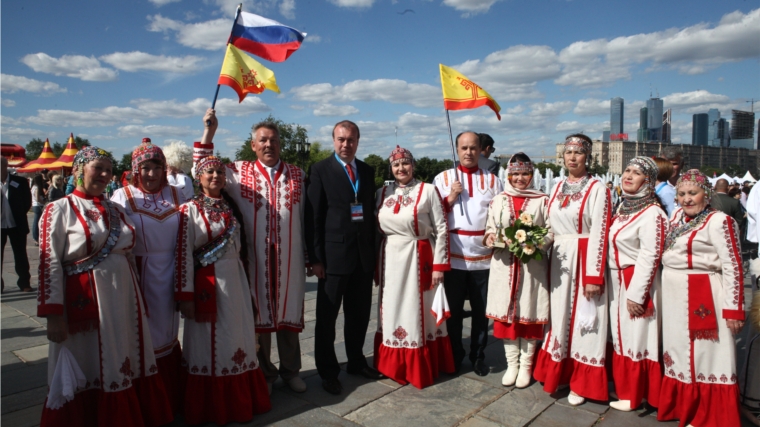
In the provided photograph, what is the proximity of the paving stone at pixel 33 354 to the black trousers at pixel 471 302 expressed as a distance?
159 inches

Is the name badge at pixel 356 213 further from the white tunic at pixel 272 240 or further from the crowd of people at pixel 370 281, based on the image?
the white tunic at pixel 272 240

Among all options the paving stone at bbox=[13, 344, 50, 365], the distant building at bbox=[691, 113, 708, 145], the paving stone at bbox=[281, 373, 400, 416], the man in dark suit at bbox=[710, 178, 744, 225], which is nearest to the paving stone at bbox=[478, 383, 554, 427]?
the paving stone at bbox=[281, 373, 400, 416]

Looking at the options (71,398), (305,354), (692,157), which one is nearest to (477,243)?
(305,354)

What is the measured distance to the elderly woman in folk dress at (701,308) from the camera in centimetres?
329

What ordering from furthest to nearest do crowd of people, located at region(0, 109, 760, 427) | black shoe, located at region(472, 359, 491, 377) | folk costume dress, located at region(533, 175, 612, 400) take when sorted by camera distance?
1. black shoe, located at region(472, 359, 491, 377)
2. folk costume dress, located at region(533, 175, 612, 400)
3. crowd of people, located at region(0, 109, 760, 427)

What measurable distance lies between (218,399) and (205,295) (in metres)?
0.74

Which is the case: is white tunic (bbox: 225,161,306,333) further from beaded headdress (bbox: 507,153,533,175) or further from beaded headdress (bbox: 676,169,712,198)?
beaded headdress (bbox: 676,169,712,198)

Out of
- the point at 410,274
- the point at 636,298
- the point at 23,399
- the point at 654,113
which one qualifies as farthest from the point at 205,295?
the point at 654,113

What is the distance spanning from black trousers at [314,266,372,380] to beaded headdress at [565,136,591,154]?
2.01 metres

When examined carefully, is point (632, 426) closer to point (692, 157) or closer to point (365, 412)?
point (365, 412)

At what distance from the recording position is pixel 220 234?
3572 millimetres

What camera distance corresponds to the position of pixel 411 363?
4.30m

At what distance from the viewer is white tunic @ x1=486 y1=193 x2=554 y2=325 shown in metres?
4.16

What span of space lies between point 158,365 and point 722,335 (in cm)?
394
